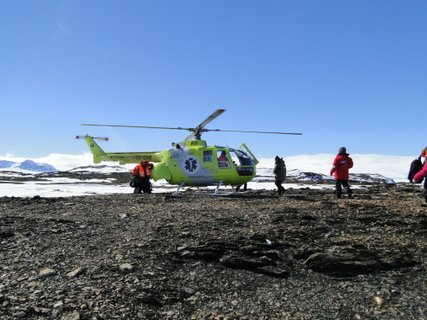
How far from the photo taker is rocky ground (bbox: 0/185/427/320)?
449 centimetres

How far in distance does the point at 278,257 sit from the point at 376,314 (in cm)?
194

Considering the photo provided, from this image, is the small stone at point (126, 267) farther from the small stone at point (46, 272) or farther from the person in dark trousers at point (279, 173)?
the person in dark trousers at point (279, 173)

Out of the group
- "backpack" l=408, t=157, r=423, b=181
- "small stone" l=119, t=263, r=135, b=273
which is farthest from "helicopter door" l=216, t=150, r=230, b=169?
"small stone" l=119, t=263, r=135, b=273

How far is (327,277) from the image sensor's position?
219 inches

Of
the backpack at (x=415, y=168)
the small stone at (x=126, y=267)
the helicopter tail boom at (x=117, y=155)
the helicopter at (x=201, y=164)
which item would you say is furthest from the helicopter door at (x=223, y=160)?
the small stone at (x=126, y=267)

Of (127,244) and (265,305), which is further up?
(127,244)

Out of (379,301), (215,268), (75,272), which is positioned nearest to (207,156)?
(215,268)

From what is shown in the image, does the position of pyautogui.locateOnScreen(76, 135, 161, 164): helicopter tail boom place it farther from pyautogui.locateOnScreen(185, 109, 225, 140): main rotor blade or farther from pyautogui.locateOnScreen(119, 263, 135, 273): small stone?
pyautogui.locateOnScreen(119, 263, 135, 273): small stone

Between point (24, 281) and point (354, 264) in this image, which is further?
point (354, 264)

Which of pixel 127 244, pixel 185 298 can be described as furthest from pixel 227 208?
pixel 185 298

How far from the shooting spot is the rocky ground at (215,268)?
14.7 ft

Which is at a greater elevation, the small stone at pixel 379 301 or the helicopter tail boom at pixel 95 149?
the helicopter tail boom at pixel 95 149

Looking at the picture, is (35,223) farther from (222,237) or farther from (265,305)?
(265,305)

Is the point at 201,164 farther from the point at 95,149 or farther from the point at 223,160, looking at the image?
the point at 95,149
